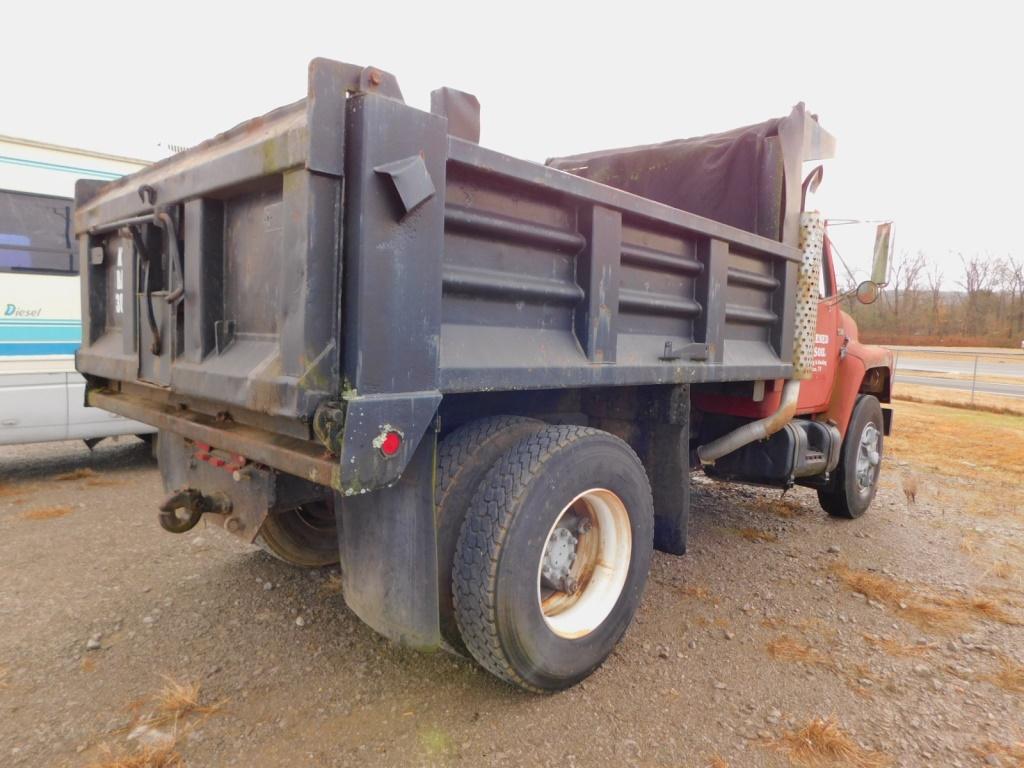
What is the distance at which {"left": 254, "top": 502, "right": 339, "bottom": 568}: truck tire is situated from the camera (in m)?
3.45

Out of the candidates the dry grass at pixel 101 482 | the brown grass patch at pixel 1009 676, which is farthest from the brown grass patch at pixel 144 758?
the dry grass at pixel 101 482

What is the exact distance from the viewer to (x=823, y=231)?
4.50 meters

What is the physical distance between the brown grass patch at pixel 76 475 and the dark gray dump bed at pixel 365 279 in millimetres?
3284

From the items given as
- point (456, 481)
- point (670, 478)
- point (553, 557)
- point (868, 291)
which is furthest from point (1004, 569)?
point (456, 481)

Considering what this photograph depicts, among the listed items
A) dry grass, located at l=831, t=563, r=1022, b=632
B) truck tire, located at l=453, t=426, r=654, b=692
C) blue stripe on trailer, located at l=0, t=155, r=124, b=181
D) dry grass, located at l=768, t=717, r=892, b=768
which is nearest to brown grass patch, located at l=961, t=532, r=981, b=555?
dry grass, located at l=831, t=563, r=1022, b=632

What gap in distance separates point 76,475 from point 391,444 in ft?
18.3

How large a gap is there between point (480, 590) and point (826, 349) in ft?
12.4

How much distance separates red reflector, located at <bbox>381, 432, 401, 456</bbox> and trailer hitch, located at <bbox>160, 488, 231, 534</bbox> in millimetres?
1054

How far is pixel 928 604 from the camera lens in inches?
153

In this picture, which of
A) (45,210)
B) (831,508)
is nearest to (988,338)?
(831,508)

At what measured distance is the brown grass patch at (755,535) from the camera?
16.5 feet

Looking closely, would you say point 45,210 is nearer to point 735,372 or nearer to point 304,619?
point 304,619

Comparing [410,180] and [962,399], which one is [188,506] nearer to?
[410,180]

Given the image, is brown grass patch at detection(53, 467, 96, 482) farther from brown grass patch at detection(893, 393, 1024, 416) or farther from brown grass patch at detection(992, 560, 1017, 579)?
brown grass patch at detection(893, 393, 1024, 416)
